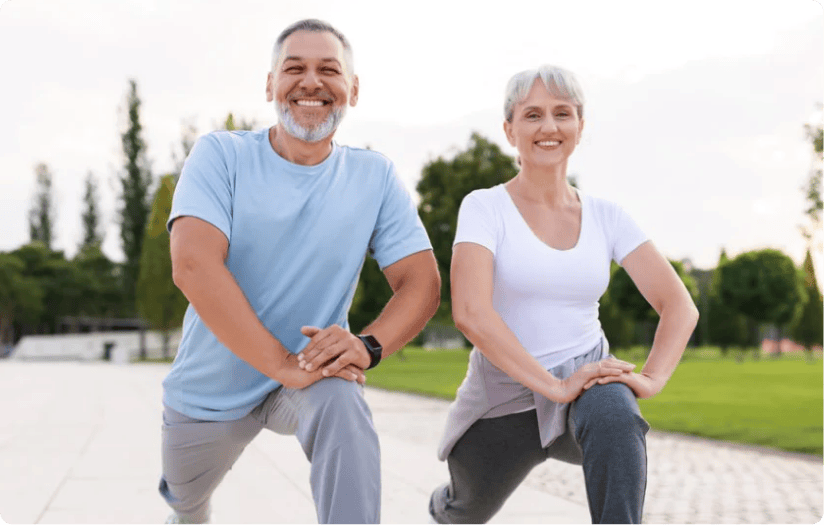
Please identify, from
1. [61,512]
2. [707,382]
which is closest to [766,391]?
[707,382]

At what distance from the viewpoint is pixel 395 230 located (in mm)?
3213

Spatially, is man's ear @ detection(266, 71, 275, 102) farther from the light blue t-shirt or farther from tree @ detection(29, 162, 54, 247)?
tree @ detection(29, 162, 54, 247)

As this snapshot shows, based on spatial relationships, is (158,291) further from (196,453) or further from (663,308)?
(663,308)

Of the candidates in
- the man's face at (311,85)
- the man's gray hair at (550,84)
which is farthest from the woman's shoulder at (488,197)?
the man's face at (311,85)

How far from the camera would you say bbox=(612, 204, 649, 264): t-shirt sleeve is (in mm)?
3414

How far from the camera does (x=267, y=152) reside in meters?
3.22

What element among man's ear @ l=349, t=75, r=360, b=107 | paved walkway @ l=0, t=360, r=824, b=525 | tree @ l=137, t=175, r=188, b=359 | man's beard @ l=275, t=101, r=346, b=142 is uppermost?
man's ear @ l=349, t=75, r=360, b=107

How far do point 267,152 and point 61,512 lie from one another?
11.1 ft

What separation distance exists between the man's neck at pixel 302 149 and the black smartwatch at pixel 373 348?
0.67 metres

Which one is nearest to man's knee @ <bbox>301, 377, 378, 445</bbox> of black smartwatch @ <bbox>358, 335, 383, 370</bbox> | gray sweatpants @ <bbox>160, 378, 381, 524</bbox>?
gray sweatpants @ <bbox>160, 378, 381, 524</bbox>

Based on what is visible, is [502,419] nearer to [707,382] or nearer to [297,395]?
[297,395]

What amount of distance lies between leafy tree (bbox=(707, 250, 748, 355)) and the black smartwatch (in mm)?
49208

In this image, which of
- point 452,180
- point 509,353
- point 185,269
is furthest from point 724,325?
point 185,269

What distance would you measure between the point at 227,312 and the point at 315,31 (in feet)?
3.30
